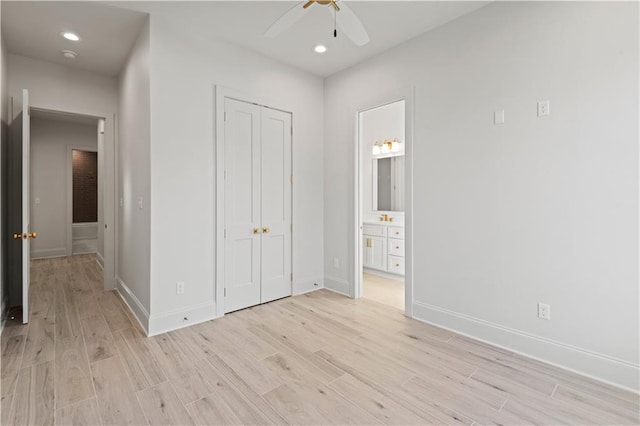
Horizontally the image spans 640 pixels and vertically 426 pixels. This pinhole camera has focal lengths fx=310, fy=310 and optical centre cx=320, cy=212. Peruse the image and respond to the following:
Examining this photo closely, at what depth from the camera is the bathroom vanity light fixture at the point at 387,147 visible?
502cm

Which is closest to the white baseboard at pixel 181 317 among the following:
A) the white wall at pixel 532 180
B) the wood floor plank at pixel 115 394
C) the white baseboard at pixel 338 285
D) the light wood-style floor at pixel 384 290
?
the wood floor plank at pixel 115 394

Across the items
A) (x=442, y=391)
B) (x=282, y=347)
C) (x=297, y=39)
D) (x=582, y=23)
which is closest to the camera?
(x=442, y=391)

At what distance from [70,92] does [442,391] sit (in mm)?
5015

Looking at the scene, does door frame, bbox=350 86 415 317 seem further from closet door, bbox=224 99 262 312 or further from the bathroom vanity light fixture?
the bathroom vanity light fixture

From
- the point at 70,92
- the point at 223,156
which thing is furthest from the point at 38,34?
the point at 223,156

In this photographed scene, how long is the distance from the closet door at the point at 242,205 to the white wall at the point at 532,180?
1.71 metres

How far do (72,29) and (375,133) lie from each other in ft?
13.6

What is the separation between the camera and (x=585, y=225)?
7.09 feet

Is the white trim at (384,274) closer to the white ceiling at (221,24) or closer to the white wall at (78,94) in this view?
the white ceiling at (221,24)

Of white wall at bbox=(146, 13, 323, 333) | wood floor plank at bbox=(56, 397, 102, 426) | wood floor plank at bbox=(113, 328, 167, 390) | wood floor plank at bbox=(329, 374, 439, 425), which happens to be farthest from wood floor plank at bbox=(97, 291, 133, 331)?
wood floor plank at bbox=(329, 374, 439, 425)

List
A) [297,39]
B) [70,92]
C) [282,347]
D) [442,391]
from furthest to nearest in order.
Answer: [70,92] → [297,39] → [282,347] → [442,391]

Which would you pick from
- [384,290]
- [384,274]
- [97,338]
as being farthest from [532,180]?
[97,338]

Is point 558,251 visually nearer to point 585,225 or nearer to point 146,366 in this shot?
point 585,225

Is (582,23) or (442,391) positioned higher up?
(582,23)
